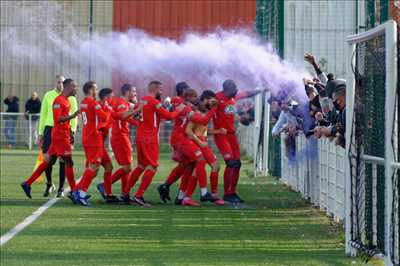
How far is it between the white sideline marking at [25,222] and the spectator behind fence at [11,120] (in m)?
20.3

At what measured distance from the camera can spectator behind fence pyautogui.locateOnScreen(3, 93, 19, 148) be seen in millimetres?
39594

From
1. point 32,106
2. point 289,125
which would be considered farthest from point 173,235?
point 32,106

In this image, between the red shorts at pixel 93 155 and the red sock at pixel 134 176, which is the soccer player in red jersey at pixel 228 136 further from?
the red shorts at pixel 93 155

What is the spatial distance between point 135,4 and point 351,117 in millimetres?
29018

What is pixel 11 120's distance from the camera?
3981 cm

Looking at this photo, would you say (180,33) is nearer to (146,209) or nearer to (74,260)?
(146,209)

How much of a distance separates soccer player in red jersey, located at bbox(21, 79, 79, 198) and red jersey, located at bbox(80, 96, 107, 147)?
0.30 m

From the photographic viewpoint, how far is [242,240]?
14297mm

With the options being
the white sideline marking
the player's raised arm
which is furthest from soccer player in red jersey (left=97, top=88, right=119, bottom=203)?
the white sideline marking

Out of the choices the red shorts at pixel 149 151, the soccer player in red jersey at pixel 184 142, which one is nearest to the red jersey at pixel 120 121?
the red shorts at pixel 149 151

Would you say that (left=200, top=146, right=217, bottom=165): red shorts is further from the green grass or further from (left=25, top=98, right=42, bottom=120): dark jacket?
(left=25, top=98, right=42, bottom=120): dark jacket

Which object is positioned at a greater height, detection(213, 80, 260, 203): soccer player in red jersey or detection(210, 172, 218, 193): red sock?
detection(213, 80, 260, 203): soccer player in red jersey

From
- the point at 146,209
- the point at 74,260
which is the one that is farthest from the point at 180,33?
the point at 74,260

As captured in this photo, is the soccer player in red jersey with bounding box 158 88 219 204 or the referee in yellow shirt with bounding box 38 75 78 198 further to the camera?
the referee in yellow shirt with bounding box 38 75 78 198
